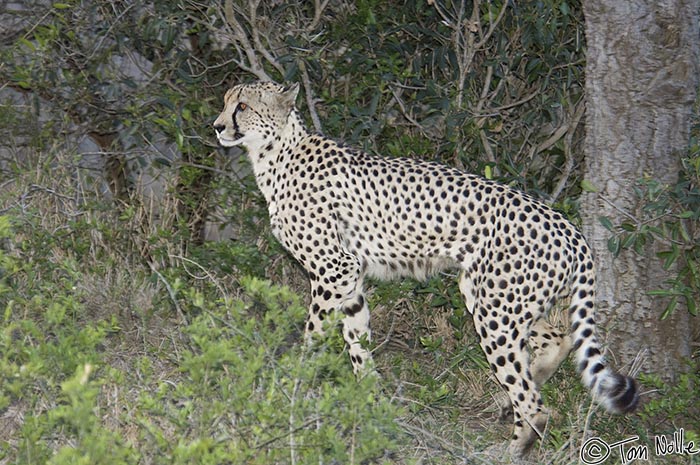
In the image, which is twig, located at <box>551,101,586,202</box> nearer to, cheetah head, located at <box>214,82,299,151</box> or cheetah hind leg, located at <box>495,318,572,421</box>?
cheetah hind leg, located at <box>495,318,572,421</box>

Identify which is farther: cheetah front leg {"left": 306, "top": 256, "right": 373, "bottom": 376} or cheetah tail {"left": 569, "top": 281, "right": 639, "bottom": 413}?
cheetah front leg {"left": 306, "top": 256, "right": 373, "bottom": 376}

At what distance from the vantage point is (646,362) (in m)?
4.49

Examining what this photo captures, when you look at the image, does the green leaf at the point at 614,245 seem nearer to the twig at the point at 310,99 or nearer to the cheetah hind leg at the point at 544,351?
the cheetah hind leg at the point at 544,351

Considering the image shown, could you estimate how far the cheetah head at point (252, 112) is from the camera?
4965 mm

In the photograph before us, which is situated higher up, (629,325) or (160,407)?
(160,407)

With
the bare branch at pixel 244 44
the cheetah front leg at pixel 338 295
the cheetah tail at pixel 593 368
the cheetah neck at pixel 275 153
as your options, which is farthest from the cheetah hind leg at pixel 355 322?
the bare branch at pixel 244 44

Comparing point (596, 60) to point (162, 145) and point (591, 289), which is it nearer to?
point (591, 289)

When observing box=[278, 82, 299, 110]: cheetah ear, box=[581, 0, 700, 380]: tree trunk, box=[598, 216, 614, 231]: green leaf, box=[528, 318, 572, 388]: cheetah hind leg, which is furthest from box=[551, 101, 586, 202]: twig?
box=[278, 82, 299, 110]: cheetah ear

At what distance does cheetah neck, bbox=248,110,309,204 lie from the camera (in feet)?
16.6

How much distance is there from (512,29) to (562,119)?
55 centimetres

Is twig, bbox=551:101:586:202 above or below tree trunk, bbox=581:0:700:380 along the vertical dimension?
below

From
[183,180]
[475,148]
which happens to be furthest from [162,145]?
[475,148]

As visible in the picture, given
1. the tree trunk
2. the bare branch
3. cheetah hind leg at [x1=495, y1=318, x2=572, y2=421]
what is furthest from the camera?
the bare branch
